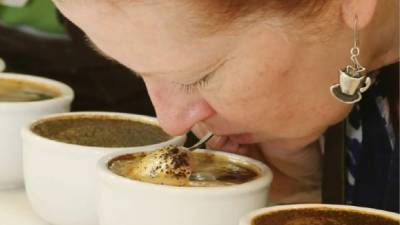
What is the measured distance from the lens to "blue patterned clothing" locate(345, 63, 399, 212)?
878mm

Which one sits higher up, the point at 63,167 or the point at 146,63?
the point at 146,63

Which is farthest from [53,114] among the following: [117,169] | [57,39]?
[57,39]

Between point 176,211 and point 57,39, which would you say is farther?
point 57,39

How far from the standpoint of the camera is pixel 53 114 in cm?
91

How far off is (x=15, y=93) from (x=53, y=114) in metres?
0.11

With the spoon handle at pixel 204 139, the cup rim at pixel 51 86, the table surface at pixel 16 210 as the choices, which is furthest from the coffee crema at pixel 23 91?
the spoon handle at pixel 204 139

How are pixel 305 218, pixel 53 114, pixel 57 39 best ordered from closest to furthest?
pixel 305 218
pixel 53 114
pixel 57 39

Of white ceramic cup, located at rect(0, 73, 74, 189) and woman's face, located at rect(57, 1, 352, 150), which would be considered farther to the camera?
white ceramic cup, located at rect(0, 73, 74, 189)

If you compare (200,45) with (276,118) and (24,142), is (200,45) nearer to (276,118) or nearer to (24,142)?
(276,118)

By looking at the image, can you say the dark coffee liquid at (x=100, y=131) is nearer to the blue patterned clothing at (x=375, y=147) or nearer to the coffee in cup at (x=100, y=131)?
the coffee in cup at (x=100, y=131)

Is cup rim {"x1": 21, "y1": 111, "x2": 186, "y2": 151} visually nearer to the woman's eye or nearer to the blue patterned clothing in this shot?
the woman's eye

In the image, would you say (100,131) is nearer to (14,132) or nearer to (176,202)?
(14,132)

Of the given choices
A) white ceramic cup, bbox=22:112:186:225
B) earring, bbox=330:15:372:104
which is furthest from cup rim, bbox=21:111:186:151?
earring, bbox=330:15:372:104

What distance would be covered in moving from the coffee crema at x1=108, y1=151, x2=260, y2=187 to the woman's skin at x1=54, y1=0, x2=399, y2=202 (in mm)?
32
